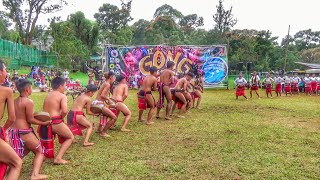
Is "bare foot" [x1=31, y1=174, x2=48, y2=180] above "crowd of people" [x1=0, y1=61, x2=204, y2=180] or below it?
below

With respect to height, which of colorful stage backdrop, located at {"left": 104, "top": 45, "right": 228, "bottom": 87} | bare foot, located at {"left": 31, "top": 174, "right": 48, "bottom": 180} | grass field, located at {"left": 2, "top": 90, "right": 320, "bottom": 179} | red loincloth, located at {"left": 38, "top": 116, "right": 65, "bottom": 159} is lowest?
bare foot, located at {"left": 31, "top": 174, "right": 48, "bottom": 180}

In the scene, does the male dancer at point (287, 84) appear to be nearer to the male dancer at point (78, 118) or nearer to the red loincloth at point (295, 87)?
the red loincloth at point (295, 87)

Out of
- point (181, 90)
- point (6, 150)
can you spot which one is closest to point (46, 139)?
point (6, 150)

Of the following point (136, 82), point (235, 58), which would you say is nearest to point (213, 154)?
point (136, 82)

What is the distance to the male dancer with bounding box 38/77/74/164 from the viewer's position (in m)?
4.84

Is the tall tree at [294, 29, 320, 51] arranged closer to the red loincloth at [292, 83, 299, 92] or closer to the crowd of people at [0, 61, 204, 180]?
the red loincloth at [292, 83, 299, 92]

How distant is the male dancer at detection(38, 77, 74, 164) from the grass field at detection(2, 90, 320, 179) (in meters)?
0.30

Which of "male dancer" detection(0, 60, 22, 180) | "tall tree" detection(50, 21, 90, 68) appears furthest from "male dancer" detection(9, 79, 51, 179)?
"tall tree" detection(50, 21, 90, 68)

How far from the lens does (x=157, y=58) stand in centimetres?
2198

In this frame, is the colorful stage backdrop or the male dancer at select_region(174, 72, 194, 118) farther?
the colorful stage backdrop

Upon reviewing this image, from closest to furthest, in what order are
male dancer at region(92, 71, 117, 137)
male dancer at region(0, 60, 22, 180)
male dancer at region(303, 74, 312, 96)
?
male dancer at region(0, 60, 22, 180)
male dancer at region(92, 71, 117, 137)
male dancer at region(303, 74, 312, 96)

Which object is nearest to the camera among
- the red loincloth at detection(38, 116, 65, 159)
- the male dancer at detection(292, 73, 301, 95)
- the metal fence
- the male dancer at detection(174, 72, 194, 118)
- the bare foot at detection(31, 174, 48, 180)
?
the bare foot at detection(31, 174, 48, 180)

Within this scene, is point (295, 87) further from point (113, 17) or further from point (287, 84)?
point (113, 17)

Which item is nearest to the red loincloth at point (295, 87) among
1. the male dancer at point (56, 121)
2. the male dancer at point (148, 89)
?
the male dancer at point (148, 89)
